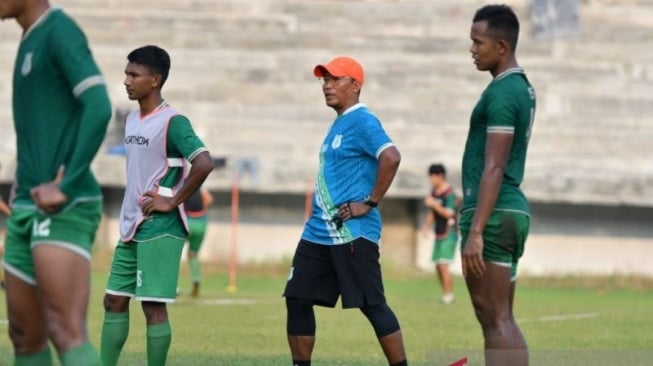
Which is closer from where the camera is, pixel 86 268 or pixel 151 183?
pixel 86 268

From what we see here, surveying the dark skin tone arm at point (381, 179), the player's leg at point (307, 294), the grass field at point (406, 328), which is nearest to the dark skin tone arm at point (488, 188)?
the dark skin tone arm at point (381, 179)

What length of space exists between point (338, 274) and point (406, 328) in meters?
6.61

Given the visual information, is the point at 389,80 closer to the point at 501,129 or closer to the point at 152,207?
the point at 152,207

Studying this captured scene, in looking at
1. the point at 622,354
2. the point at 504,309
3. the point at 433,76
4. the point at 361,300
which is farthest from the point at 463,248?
the point at 433,76

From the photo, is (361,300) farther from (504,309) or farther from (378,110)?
(378,110)

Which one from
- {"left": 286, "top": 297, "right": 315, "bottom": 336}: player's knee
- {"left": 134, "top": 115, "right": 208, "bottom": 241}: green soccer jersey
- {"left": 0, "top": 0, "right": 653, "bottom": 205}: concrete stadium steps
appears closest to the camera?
{"left": 134, "top": 115, "right": 208, "bottom": 241}: green soccer jersey

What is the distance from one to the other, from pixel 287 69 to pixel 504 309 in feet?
76.1

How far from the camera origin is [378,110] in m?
30.4

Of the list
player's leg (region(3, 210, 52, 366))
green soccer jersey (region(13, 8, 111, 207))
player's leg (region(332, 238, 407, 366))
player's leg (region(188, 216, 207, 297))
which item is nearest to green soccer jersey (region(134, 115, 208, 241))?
player's leg (region(332, 238, 407, 366))

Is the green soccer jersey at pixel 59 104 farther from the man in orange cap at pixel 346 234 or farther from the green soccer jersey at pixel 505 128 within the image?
the man in orange cap at pixel 346 234

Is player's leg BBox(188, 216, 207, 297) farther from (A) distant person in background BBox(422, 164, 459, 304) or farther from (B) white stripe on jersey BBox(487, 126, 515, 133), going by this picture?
(B) white stripe on jersey BBox(487, 126, 515, 133)

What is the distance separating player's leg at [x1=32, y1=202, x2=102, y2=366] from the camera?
283 inches

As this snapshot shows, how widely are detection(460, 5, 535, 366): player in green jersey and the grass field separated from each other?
1.77 meters

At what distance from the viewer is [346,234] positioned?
10.2 m
